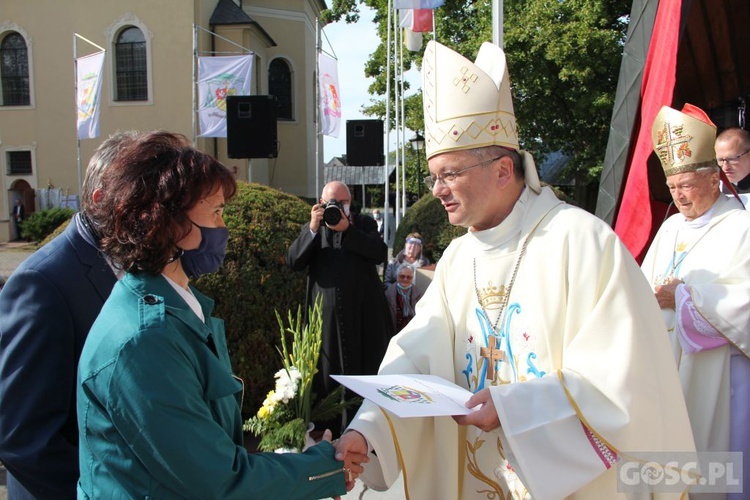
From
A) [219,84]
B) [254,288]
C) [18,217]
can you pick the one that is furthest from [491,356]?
[18,217]

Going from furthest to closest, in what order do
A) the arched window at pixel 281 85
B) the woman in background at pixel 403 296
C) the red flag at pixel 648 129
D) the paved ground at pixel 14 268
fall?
the arched window at pixel 281 85 < the woman in background at pixel 403 296 < the paved ground at pixel 14 268 < the red flag at pixel 648 129

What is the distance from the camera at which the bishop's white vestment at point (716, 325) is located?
9.78 feet

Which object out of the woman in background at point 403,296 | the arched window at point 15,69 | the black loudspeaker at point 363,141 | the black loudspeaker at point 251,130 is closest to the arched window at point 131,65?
the arched window at point 15,69

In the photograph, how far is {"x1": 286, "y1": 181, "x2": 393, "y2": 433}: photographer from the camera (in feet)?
16.2

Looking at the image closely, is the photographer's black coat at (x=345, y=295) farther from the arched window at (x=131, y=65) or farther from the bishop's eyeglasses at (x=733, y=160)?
the arched window at (x=131, y=65)

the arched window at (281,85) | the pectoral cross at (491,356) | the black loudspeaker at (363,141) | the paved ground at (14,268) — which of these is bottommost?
the paved ground at (14,268)

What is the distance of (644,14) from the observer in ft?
13.8

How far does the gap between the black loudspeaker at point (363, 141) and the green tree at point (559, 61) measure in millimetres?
2461

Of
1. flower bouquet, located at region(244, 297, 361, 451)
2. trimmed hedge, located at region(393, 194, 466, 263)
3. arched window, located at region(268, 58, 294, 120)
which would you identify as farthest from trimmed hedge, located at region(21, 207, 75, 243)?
flower bouquet, located at region(244, 297, 361, 451)

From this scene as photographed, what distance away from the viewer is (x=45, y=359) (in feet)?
6.22

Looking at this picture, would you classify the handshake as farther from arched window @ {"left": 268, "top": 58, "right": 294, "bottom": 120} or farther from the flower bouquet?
Answer: arched window @ {"left": 268, "top": 58, "right": 294, "bottom": 120}

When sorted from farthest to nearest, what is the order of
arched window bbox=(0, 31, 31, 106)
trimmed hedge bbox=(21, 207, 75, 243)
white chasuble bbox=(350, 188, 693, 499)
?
arched window bbox=(0, 31, 31, 106) < trimmed hedge bbox=(21, 207, 75, 243) < white chasuble bbox=(350, 188, 693, 499)

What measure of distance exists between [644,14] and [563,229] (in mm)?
2759

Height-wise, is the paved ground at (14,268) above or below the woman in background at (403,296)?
below
